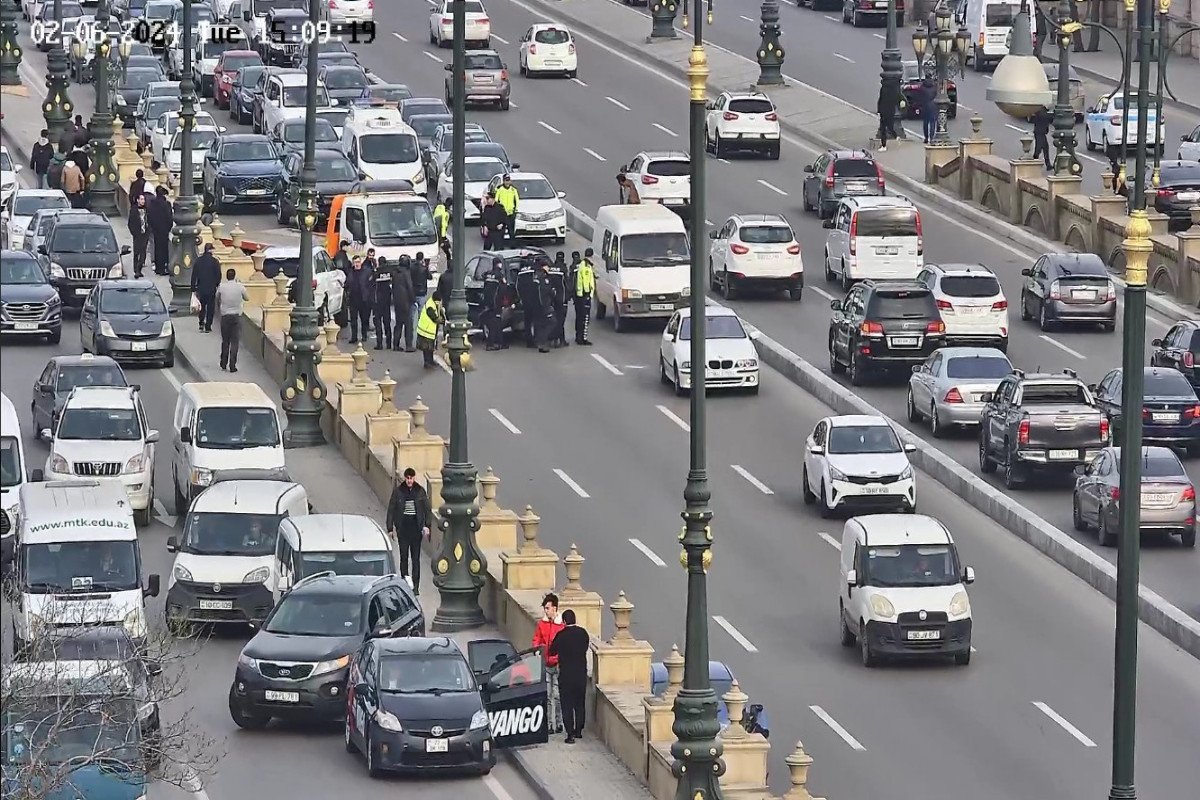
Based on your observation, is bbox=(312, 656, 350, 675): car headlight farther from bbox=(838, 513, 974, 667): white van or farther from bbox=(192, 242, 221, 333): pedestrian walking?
bbox=(192, 242, 221, 333): pedestrian walking

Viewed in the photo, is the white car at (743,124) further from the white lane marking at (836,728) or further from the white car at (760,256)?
the white lane marking at (836,728)

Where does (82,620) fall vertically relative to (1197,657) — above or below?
above

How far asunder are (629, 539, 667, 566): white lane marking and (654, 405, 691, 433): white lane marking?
6147mm

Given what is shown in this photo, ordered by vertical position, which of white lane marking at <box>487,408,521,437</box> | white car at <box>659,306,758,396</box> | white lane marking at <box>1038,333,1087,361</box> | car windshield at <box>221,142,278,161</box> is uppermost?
car windshield at <box>221,142,278,161</box>

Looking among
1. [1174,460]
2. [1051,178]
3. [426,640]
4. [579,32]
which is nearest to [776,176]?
[1051,178]

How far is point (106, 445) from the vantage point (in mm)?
40656

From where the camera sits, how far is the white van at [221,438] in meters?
40.5

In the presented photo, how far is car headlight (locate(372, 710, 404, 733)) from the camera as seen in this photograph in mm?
29562

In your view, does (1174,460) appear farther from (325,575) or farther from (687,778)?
(687,778)

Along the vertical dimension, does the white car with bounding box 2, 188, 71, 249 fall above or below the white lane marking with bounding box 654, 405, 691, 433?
above

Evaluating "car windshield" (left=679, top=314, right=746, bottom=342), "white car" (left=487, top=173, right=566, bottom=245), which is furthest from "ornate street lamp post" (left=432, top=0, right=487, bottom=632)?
"white car" (left=487, top=173, right=566, bottom=245)

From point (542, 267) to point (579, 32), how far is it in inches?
1383

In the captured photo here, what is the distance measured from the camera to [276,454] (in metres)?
40.9

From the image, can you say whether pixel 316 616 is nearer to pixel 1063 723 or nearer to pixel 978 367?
pixel 1063 723
